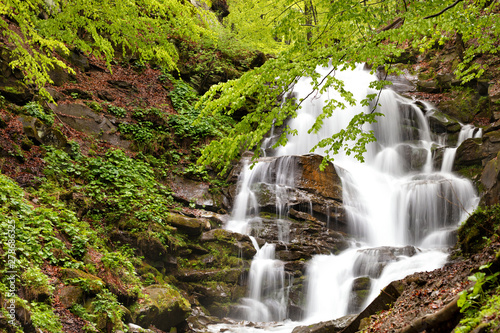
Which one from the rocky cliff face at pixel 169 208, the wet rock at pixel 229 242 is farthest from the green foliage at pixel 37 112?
the wet rock at pixel 229 242

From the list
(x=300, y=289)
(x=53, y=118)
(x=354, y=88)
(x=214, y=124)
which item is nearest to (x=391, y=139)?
(x=354, y=88)

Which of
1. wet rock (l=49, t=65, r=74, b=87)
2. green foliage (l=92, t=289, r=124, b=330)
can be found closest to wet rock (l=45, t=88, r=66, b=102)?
wet rock (l=49, t=65, r=74, b=87)

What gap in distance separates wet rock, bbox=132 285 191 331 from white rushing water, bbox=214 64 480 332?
1.70 metres

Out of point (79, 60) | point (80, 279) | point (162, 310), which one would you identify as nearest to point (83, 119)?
point (79, 60)

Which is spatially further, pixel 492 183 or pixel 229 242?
pixel 229 242

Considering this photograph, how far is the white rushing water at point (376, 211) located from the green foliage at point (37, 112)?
6.03 metres

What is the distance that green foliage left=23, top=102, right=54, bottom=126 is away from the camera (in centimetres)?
940

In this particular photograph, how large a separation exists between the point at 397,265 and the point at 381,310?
3.85m

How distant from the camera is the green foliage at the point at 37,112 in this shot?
30.8 ft

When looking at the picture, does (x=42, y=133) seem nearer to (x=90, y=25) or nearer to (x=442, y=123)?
(x=90, y=25)

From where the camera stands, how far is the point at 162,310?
6637 millimetres

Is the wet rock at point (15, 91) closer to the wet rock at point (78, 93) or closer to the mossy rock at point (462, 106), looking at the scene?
the wet rock at point (78, 93)

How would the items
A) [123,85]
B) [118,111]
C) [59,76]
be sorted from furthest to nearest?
1. [123,85]
2. [118,111]
3. [59,76]

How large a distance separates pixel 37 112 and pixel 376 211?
1091 cm
